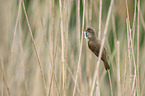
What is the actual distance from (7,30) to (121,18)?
1108 millimetres

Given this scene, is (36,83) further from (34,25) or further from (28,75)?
(34,25)

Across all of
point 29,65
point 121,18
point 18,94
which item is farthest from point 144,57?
point 18,94

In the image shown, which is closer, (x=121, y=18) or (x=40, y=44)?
(x=40, y=44)

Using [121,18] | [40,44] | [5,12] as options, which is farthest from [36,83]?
[121,18]

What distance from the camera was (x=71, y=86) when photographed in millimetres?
1652

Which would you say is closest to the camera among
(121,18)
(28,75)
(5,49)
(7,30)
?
(7,30)

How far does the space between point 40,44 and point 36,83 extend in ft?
0.95

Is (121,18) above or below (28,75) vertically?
above

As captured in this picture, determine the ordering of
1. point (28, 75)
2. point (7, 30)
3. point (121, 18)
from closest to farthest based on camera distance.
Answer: point (7, 30) → point (28, 75) → point (121, 18)

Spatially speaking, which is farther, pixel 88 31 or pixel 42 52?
pixel 42 52

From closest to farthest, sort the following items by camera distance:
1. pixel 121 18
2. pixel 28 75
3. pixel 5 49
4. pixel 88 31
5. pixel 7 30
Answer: pixel 88 31 → pixel 7 30 → pixel 5 49 → pixel 28 75 → pixel 121 18

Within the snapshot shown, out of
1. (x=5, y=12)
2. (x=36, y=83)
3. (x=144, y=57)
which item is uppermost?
(x=5, y=12)

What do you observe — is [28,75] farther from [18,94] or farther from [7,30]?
[7,30]

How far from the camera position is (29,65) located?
63.5 inches
